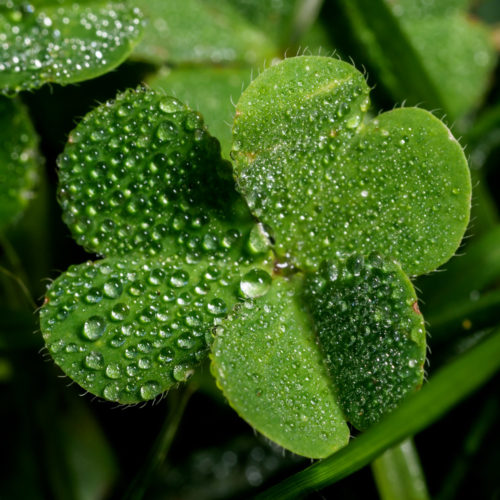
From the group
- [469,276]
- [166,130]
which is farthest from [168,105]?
[469,276]

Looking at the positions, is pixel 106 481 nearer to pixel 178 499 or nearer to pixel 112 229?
pixel 178 499

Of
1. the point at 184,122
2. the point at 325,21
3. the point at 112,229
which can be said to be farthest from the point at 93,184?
the point at 325,21

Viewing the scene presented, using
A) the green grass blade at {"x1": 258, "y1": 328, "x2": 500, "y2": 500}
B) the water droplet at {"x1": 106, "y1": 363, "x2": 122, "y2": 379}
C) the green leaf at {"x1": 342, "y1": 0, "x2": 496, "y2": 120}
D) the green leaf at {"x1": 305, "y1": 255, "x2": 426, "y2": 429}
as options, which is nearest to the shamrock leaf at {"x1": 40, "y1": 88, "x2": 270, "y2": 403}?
the water droplet at {"x1": 106, "y1": 363, "x2": 122, "y2": 379}

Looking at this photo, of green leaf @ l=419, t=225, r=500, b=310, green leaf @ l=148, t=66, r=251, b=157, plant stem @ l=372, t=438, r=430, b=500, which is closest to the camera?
plant stem @ l=372, t=438, r=430, b=500

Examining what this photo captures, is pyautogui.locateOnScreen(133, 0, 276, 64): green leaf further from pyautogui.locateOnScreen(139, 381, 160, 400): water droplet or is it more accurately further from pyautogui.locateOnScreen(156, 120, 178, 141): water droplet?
pyautogui.locateOnScreen(139, 381, 160, 400): water droplet

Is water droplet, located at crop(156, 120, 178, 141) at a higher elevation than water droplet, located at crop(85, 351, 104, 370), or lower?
higher

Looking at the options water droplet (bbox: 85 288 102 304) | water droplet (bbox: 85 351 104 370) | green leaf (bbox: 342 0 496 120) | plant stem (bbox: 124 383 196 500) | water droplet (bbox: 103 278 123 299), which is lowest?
plant stem (bbox: 124 383 196 500)

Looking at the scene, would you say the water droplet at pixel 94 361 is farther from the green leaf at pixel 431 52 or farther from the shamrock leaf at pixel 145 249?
the green leaf at pixel 431 52
